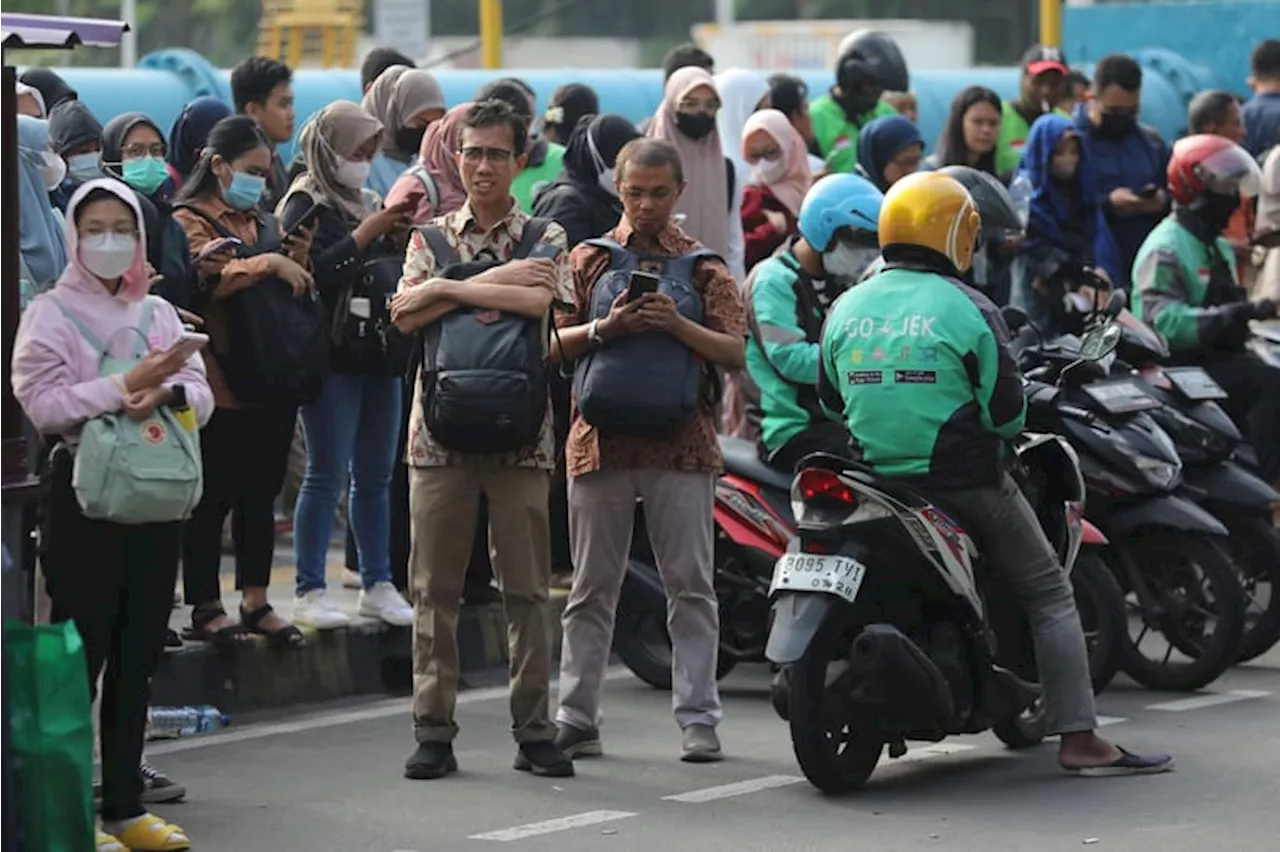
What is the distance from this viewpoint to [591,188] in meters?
10.9

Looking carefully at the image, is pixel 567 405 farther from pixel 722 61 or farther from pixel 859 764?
pixel 722 61

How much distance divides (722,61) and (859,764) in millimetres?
37531

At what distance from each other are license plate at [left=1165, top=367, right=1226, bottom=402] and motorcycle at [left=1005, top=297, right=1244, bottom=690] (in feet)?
1.98

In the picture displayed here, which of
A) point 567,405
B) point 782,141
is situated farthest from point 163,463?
point 782,141

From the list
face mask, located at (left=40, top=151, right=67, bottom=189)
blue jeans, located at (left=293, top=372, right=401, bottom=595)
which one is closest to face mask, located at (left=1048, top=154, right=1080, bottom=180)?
blue jeans, located at (left=293, top=372, right=401, bottom=595)

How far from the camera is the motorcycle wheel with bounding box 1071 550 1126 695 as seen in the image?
9836 millimetres

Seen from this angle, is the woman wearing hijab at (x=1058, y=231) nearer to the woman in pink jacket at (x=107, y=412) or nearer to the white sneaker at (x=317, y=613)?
the white sneaker at (x=317, y=613)

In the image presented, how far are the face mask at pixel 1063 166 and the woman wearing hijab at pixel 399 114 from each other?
3.35 m

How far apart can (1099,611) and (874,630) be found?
5.21 ft

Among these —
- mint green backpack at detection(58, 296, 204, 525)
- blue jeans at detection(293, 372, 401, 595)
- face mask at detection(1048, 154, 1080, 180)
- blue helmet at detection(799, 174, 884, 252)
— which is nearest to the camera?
mint green backpack at detection(58, 296, 204, 525)

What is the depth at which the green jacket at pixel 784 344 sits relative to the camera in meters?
10.3

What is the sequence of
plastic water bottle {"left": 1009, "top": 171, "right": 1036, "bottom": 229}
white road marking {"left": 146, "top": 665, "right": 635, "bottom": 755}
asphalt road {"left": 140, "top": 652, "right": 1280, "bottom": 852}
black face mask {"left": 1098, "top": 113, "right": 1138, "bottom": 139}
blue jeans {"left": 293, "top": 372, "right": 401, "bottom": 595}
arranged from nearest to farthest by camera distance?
1. asphalt road {"left": 140, "top": 652, "right": 1280, "bottom": 852}
2. white road marking {"left": 146, "top": 665, "right": 635, "bottom": 755}
3. blue jeans {"left": 293, "top": 372, "right": 401, "bottom": 595}
4. plastic water bottle {"left": 1009, "top": 171, "right": 1036, "bottom": 229}
5. black face mask {"left": 1098, "top": 113, "right": 1138, "bottom": 139}

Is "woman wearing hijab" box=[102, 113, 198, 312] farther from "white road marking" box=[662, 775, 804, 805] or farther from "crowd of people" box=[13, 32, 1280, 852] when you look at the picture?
"white road marking" box=[662, 775, 804, 805]

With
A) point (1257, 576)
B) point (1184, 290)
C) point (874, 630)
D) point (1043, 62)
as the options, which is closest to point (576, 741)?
point (874, 630)
